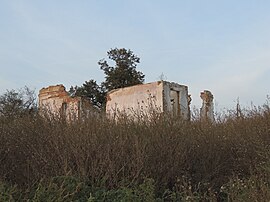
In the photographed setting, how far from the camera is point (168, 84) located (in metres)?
20.5

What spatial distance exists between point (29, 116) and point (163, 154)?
2.63 meters

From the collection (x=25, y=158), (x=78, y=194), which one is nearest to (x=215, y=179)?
(x=78, y=194)

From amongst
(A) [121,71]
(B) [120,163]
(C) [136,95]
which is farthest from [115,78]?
(B) [120,163]

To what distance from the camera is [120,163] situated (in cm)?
752

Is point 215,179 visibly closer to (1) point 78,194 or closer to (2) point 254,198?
(2) point 254,198

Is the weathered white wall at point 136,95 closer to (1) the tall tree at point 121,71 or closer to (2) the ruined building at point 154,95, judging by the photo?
(2) the ruined building at point 154,95

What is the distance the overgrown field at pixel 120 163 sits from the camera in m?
6.64

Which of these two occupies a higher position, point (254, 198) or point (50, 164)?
point (50, 164)

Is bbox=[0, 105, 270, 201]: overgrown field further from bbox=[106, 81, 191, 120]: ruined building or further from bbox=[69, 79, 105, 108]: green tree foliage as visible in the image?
bbox=[69, 79, 105, 108]: green tree foliage

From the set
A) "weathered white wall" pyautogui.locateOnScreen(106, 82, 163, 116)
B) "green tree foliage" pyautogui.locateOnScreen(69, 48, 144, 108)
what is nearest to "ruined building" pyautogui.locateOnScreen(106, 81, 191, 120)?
"weathered white wall" pyautogui.locateOnScreen(106, 82, 163, 116)

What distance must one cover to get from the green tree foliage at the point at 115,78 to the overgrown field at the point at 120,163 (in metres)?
21.7

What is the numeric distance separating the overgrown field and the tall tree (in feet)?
71.0

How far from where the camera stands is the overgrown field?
21.8 feet

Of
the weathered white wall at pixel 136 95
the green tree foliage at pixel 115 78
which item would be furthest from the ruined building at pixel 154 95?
the green tree foliage at pixel 115 78
